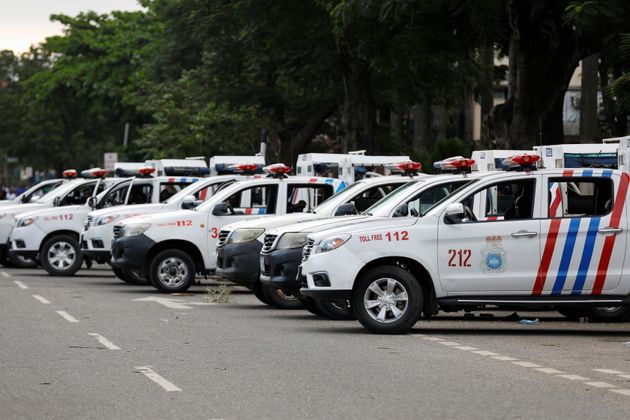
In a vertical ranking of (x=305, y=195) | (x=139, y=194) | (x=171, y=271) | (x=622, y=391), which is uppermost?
(x=139, y=194)

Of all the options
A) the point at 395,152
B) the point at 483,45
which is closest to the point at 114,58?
the point at 395,152

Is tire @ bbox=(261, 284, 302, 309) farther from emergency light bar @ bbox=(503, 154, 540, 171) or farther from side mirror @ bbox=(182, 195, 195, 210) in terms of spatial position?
emergency light bar @ bbox=(503, 154, 540, 171)

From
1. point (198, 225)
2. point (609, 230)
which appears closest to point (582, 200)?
point (609, 230)

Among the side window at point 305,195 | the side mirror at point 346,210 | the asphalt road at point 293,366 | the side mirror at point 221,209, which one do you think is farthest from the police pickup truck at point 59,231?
the side mirror at point 346,210

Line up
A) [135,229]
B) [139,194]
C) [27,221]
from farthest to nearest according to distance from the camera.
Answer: [27,221], [139,194], [135,229]

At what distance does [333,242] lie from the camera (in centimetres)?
1595

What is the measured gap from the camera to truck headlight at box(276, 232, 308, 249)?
17766 mm

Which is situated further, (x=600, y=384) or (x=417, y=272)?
(x=417, y=272)

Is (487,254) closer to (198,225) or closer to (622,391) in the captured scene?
(622,391)

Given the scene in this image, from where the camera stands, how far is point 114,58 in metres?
66.6

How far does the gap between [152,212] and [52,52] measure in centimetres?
4875

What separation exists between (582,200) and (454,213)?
172cm

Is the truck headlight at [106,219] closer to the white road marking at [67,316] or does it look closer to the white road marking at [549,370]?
the white road marking at [67,316]

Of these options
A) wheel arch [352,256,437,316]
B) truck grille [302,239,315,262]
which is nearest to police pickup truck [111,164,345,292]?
truck grille [302,239,315,262]
